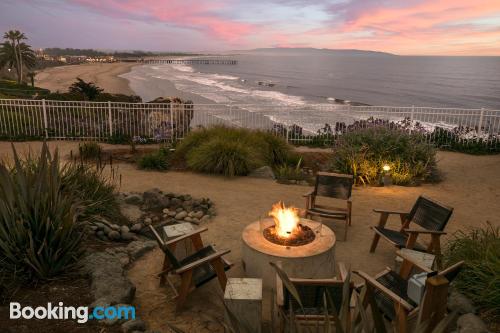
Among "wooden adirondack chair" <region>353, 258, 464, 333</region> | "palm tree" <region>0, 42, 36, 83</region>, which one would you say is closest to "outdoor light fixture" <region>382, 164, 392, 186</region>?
"wooden adirondack chair" <region>353, 258, 464, 333</region>

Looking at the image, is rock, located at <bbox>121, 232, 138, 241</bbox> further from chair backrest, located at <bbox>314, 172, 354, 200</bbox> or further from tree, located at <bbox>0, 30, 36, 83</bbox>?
tree, located at <bbox>0, 30, 36, 83</bbox>

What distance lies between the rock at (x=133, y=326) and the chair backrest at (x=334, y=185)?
4244mm

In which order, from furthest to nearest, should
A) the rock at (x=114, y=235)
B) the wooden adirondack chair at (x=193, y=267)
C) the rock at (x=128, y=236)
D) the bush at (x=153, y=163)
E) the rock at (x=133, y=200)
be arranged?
the bush at (x=153, y=163)
the rock at (x=133, y=200)
the rock at (x=128, y=236)
the rock at (x=114, y=235)
the wooden adirondack chair at (x=193, y=267)

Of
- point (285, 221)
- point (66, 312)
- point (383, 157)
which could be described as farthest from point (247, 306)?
point (383, 157)

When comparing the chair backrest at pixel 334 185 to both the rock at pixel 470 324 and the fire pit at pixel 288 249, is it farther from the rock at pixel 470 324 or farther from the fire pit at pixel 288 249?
the rock at pixel 470 324

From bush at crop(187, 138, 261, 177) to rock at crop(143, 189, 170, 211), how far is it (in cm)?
243

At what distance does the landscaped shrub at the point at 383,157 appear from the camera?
957 centimetres

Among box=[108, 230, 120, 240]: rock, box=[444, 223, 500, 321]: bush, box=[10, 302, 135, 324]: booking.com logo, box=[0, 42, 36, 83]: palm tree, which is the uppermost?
box=[0, 42, 36, 83]: palm tree

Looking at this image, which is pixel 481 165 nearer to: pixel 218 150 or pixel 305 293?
pixel 218 150

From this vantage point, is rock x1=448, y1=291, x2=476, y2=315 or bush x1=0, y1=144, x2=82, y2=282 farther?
bush x1=0, y1=144, x2=82, y2=282

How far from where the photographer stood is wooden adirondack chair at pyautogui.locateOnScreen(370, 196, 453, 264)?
5.14 metres

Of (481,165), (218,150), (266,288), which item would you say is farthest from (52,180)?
(481,165)

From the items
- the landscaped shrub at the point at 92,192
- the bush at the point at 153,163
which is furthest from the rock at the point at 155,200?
the bush at the point at 153,163

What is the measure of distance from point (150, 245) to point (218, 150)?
15.8ft
